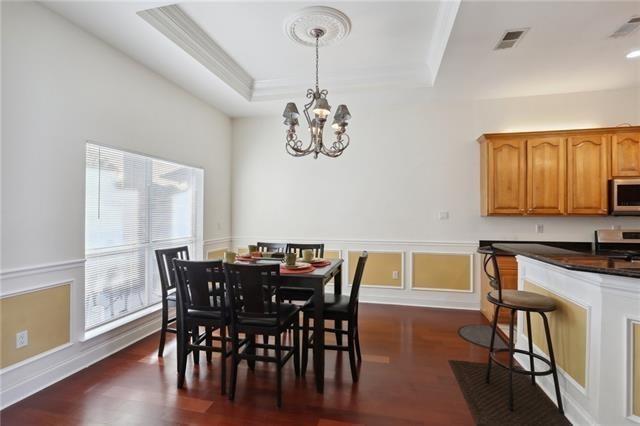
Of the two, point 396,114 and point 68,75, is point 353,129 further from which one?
point 68,75

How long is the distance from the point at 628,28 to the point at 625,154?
67.1 inches

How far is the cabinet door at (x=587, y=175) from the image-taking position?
3.73m

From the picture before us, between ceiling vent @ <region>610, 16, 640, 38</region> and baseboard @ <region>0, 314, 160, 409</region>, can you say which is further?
ceiling vent @ <region>610, 16, 640, 38</region>

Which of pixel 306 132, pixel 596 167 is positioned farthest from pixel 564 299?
pixel 306 132

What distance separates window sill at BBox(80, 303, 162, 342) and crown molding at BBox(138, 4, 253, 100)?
2772mm

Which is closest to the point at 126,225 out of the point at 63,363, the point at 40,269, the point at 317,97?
the point at 40,269

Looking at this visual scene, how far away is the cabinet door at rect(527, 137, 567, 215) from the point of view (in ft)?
12.6

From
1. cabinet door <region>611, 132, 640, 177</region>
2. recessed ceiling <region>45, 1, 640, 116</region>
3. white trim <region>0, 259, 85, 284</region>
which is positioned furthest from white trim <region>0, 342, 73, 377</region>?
cabinet door <region>611, 132, 640, 177</region>

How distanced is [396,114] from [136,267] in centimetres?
394

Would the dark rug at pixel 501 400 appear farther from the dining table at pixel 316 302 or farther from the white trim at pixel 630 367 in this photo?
the dining table at pixel 316 302

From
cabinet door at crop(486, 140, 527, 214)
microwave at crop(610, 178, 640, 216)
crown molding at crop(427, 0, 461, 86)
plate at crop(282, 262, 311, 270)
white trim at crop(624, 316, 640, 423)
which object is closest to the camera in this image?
white trim at crop(624, 316, 640, 423)

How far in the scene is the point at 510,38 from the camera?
109 inches

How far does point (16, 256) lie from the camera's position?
2207mm

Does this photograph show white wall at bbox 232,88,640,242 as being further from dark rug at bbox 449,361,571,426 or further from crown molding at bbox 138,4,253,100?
dark rug at bbox 449,361,571,426
